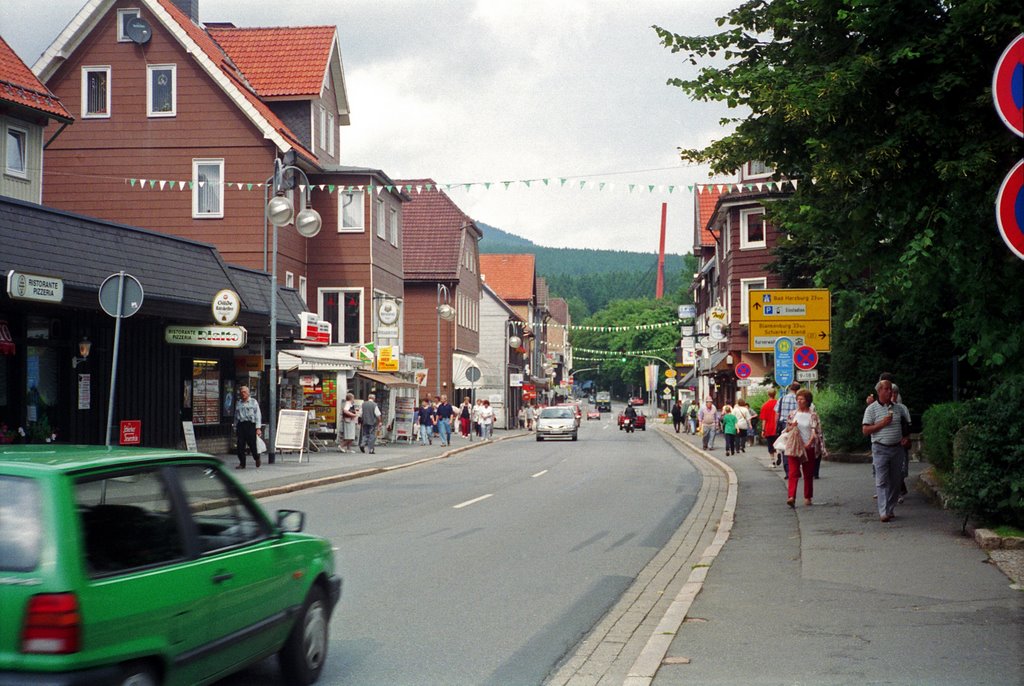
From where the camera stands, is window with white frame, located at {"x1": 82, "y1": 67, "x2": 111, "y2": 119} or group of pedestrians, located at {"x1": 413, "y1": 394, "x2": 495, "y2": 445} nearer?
window with white frame, located at {"x1": 82, "y1": 67, "x2": 111, "y2": 119}

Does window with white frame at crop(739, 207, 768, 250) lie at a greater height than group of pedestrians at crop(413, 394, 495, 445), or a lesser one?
greater

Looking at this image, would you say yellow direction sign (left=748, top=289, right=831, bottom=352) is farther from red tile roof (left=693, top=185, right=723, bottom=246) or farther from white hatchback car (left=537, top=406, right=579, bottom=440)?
red tile roof (left=693, top=185, right=723, bottom=246)

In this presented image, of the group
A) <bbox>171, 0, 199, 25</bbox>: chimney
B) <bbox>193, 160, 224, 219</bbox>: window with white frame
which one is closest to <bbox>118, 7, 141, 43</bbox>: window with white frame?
<bbox>193, 160, 224, 219</bbox>: window with white frame

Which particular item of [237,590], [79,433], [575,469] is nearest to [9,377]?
[79,433]

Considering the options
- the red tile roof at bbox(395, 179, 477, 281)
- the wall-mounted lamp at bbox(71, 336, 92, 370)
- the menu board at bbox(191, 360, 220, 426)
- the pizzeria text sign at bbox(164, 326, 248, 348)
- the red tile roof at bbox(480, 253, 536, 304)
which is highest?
the red tile roof at bbox(480, 253, 536, 304)

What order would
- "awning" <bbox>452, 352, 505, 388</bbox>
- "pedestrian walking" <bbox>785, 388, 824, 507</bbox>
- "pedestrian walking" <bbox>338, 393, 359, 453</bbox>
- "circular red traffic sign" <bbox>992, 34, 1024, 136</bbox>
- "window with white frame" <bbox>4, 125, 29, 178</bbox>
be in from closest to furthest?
1. "circular red traffic sign" <bbox>992, 34, 1024, 136</bbox>
2. "pedestrian walking" <bbox>785, 388, 824, 507</bbox>
3. "window with white frame" <bbox>4, 125, 29, 178</bbox>
4. "pedestrian walking" <bbox>338, 393, 359, 453</bbox>
5. "awning" <bbox>452, 352, 505, 388</bbox>

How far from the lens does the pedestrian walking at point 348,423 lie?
36.2 metres

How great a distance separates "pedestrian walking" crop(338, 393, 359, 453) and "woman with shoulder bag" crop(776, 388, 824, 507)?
2086cm

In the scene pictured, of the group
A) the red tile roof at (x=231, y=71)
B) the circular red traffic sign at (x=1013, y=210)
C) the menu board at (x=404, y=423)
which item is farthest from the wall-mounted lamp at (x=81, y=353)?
the menu board at (x=404, y=423)

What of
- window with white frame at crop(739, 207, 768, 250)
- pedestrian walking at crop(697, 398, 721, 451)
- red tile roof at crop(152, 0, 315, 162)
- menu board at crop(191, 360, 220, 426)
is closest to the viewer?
menu board at crop(191, 360, 220, 426)

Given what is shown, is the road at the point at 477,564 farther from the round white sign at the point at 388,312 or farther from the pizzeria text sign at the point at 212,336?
the round white sign at the point at 388,312

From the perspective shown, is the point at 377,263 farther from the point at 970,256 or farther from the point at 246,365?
the point at 970,256

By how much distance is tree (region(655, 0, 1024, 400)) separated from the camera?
11.2 m

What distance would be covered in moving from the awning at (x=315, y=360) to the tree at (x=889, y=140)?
21.0 m
